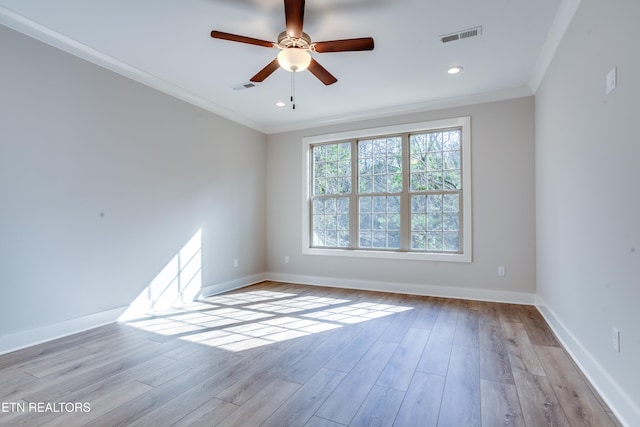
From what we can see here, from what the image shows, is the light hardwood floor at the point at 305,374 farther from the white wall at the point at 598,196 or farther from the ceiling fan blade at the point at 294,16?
the ceiling fan blade at the point at 294,16

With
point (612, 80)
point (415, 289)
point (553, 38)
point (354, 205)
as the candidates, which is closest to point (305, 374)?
point (612, 80)

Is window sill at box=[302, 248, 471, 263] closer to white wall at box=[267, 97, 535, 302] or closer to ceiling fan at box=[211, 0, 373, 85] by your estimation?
white wall at box=[267, 97, 535, 302]

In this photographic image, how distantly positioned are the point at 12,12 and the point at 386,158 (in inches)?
170

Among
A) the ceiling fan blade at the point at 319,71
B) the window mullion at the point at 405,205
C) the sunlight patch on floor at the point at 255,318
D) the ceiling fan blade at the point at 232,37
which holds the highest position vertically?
the ceiling fan blade at the point at 232,37

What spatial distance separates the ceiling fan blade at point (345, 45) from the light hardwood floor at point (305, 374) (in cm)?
238

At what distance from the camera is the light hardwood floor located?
175 cm

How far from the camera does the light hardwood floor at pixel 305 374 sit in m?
1.75

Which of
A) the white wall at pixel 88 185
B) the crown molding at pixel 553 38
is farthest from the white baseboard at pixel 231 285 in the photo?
the crown molding at pixel 553 38

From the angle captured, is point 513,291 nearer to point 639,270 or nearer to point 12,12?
point 639,270

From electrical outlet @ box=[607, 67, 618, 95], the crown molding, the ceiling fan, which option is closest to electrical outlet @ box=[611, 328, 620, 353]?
electrical outlet @ box=[607, 67, 618, 95]

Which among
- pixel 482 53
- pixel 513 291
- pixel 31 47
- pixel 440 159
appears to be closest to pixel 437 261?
pixel 513 291

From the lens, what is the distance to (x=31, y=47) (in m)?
2.71

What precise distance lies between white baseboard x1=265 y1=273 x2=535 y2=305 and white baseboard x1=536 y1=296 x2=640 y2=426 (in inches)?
43.3

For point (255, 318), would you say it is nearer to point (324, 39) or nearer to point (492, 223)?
point (324, 39)
